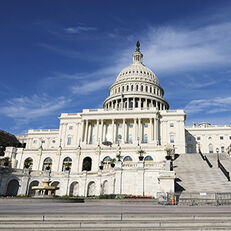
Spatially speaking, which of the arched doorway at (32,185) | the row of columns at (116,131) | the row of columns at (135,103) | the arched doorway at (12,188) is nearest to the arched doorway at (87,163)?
the arched doorway at (32,185)

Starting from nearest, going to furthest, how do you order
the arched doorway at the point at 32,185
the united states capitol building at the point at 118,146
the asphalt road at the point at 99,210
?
the asphalt road at the point at 99,210, the united states capitol building at the point at 118,146, the arched doorway at the point at 32,185

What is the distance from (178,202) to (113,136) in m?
63.3

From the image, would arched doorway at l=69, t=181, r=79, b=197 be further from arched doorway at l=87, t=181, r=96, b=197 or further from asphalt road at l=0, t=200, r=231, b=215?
asphalt road at l=0, t=200, r=231, b=215

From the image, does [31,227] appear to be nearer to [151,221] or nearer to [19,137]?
[151,221]

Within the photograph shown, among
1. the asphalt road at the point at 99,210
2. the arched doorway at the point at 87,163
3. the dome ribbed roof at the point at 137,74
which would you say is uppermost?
the dome ribbed roof at the point at 137,74

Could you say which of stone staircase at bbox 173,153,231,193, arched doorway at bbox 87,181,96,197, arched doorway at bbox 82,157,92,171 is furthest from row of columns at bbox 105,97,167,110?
stone staircase at bbox 173,153,231,193

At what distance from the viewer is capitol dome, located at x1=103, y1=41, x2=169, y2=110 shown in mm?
111812

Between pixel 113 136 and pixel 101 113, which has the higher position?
pixel 101 113

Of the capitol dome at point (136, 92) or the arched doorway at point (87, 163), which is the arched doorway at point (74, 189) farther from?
the capitol dome at point (136, 92)

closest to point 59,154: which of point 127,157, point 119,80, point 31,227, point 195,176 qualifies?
point 127,157

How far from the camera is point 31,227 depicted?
31.0 feet

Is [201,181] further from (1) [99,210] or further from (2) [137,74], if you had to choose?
(2) [137,74]

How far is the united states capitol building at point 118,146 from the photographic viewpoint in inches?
1451

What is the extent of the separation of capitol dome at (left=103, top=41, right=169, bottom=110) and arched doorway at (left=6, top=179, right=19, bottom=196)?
62.6m
